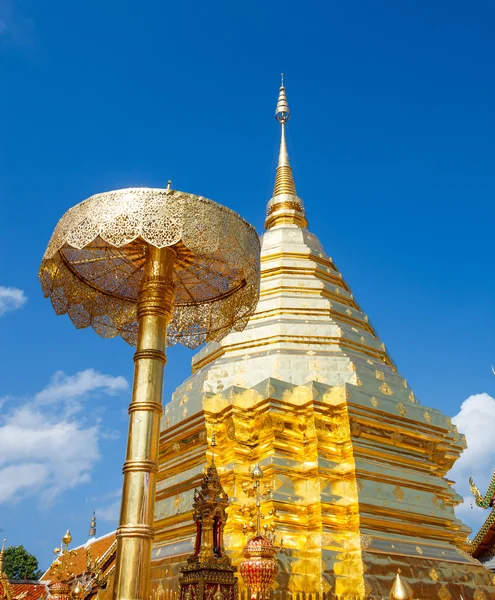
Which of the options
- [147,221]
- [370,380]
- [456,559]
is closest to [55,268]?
[147,221]

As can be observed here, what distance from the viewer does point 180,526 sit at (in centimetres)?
1098

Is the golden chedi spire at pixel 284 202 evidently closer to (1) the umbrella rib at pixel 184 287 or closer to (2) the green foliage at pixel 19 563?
(1) the umbrella rib at pixel 184 287

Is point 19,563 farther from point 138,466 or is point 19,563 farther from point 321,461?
point 138,466

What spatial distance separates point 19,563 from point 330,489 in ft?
90.6

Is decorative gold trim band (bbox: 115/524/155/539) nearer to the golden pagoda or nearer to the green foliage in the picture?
the golden pagoda

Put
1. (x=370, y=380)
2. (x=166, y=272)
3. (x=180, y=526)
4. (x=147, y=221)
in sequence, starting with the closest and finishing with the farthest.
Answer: (x=147, y=221)
(x=166, y=272)
(x=180, y=526)
(x=370, y=380)

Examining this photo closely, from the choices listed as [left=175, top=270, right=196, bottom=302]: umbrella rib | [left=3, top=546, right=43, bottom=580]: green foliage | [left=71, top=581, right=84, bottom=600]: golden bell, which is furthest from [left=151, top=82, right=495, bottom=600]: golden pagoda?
[left=3, top=546, right=43, bottom=580]: green foliage

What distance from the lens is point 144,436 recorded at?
4.80 meters

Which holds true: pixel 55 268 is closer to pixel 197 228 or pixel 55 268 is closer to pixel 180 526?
pixel 197 228

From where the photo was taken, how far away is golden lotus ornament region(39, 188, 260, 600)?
466 centimetres

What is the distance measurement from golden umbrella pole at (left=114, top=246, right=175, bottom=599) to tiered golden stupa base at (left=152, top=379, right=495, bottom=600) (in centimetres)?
517

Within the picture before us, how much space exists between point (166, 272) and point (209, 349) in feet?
28.6

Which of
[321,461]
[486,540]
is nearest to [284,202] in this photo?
[321,461]

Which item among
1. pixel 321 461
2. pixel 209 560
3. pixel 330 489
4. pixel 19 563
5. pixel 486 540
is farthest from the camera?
pixel 19 563
